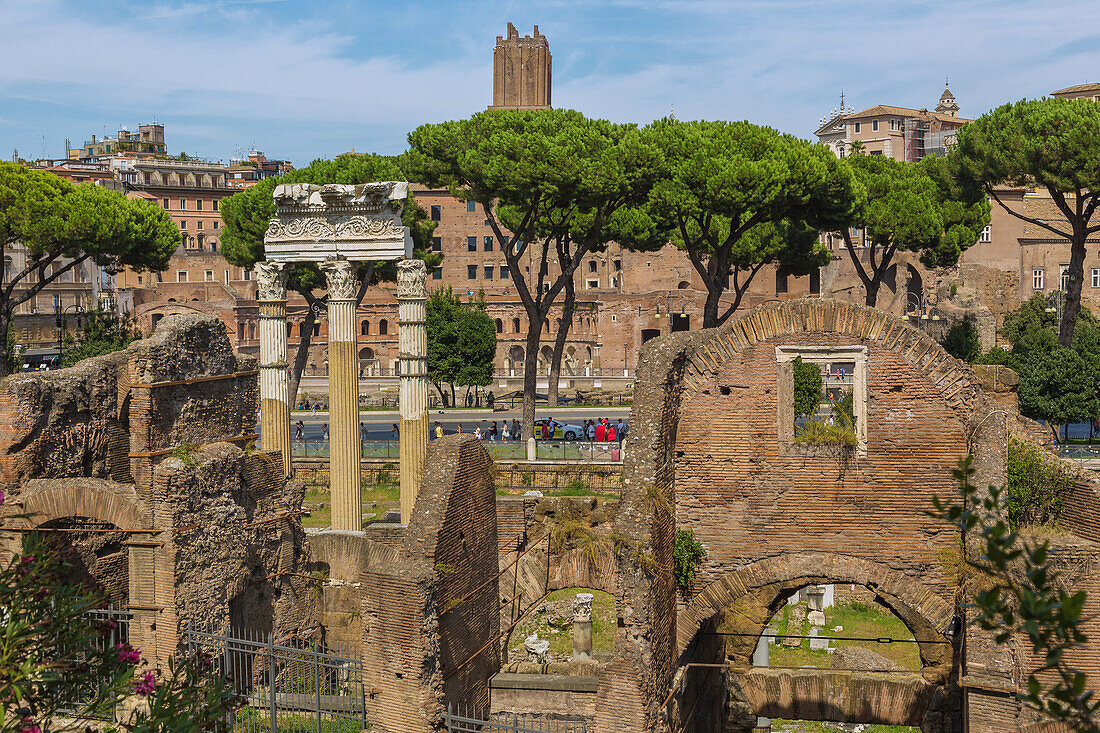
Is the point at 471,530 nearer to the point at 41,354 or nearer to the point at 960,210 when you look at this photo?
the point at 960,210

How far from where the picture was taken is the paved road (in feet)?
100

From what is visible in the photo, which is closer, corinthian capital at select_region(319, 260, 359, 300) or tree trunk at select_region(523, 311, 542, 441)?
corinthian capital at select_region(319, 260, 359, 300)

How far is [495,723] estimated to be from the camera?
9.05 meters

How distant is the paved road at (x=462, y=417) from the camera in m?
30.6

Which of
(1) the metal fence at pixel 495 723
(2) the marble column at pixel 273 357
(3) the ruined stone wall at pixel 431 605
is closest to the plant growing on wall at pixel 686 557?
(1) the metal fence at pixel 495 723

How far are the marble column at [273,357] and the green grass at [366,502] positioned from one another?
1.90m

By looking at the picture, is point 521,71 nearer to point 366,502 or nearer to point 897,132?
point 897,132

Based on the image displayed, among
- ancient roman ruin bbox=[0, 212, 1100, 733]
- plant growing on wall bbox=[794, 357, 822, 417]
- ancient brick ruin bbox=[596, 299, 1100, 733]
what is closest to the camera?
ancient roman ruin bbox=[0, 212, 1100, 733]

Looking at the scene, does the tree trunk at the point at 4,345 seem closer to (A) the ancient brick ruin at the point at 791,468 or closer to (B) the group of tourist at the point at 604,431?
(B) the group of tourist at the point at 604,431

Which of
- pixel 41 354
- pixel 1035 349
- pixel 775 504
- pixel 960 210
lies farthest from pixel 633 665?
pixel 41 354

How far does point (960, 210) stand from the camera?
33562 millimetres

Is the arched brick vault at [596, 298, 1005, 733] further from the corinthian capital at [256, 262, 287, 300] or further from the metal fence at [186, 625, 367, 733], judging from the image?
the corinthian capital at [256, 262, 287, 300]

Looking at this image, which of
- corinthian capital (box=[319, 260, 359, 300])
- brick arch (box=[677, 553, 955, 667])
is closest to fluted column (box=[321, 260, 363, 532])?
corinthian capital (box=[319, 260, 359, 300])

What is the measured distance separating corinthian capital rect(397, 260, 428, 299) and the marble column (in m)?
1.95
